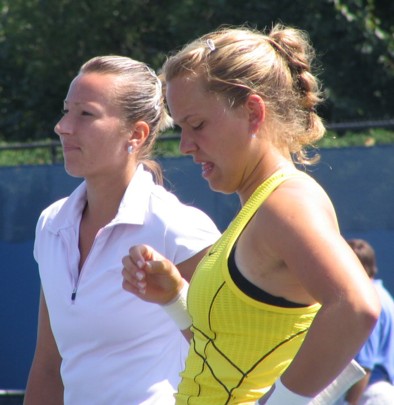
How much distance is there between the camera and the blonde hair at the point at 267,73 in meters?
2.21

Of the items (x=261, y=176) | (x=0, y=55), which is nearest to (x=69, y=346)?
(x=261, y=176)

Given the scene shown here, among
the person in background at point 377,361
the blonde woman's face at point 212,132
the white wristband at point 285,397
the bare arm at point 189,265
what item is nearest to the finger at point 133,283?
the blonde woman's face at point 212,132

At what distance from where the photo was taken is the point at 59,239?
3.04 metres

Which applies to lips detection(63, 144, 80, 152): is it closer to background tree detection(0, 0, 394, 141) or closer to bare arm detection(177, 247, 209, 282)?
bare arm detection(177, 247, 209, 282)

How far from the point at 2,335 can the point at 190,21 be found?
21.4 feet

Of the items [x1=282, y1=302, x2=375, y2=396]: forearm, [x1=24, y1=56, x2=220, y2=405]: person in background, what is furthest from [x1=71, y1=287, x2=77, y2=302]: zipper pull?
[x1=282, y1=302, x2=375, y2=396]: forearm

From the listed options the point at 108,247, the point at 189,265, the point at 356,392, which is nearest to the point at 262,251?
the point at 189,265

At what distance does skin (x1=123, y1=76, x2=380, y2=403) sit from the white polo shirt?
0.40 meters

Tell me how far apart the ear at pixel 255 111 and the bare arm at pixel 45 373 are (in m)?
1.20

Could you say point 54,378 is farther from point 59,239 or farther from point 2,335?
point 2,335

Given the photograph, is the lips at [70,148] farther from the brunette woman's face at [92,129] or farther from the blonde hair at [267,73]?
the blonde hair at [267,73]

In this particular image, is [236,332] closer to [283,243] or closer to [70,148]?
[283,243]

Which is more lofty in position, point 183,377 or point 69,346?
point 183,377

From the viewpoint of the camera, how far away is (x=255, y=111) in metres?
2.21
